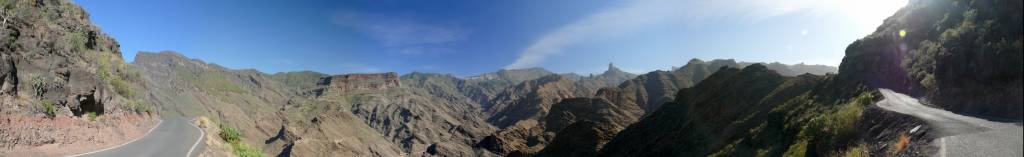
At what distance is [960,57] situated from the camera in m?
20.6

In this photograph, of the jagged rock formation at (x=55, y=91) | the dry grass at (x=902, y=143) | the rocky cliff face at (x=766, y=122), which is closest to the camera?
the dry grass at (x=902, y=143)

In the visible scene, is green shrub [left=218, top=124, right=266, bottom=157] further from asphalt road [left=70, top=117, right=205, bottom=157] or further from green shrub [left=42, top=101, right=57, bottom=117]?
green shrub [left=42, top=101, right=57, bottom=117]

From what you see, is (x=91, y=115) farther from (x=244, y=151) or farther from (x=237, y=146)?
(x=244, y=151)

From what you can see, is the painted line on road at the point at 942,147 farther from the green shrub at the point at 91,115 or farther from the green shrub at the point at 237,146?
the green shrub at the point at 91,115

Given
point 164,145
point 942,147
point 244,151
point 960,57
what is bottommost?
point 244,151

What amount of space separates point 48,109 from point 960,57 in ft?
124

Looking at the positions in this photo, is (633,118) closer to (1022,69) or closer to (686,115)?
(686,115)

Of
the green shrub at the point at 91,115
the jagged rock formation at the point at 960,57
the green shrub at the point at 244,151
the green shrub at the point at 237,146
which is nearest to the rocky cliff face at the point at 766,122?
the jagged rock formation at the point at 960,57

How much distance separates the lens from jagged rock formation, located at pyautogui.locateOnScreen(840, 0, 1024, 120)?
17750 mm

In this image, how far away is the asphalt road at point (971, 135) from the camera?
12281mm

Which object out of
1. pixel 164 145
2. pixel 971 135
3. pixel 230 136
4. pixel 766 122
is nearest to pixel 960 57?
pixel 971 135

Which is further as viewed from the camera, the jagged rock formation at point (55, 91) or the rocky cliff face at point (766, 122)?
the rocky cliff face at point (766, 122)

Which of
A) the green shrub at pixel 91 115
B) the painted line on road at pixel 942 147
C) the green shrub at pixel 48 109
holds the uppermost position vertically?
the green shrub at pixel 48 109

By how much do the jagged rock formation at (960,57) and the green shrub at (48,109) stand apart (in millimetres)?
35040
